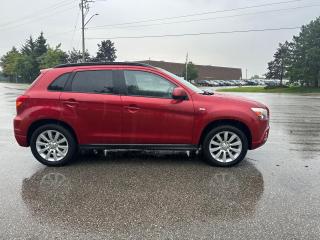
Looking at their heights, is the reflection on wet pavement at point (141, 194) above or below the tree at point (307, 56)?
below

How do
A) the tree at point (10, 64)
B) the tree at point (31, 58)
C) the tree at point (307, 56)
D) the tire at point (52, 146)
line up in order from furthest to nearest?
the tree at point (10, 64)
the tree at point (31, 58)
the tree at point (307, 56)
the tire at point (52, 146)

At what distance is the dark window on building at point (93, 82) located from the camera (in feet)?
20.0

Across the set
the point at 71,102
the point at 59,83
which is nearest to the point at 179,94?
the point at 71,102

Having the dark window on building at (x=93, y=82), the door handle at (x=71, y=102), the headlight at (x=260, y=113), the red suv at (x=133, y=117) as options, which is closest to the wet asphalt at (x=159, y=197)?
the red suv at (x=133, y=117)

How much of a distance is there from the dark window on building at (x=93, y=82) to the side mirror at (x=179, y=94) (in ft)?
3.64

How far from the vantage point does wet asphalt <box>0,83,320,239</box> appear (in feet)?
11.8

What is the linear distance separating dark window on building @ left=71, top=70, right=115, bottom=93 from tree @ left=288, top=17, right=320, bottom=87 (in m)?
48.1

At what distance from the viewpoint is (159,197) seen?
4562 mm

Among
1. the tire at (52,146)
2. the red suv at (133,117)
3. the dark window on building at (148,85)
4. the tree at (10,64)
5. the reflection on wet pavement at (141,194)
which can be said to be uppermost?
the tree at (10,64)

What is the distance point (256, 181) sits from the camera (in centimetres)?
529

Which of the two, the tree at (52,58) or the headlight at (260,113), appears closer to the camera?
the headlight at (260,113)

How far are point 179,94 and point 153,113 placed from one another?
1.85 ft

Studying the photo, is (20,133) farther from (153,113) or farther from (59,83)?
(153,113)

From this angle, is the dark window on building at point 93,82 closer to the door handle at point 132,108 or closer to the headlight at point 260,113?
the door handle at point 132,108
